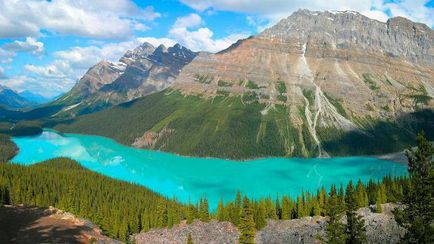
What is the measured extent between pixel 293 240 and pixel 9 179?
108 metres

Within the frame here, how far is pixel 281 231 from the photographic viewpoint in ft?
319

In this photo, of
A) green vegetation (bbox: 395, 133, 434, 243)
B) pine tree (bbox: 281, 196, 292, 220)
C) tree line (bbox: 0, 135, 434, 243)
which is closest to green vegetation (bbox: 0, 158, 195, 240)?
tree line (bbox: 0, 135, 434, 243)

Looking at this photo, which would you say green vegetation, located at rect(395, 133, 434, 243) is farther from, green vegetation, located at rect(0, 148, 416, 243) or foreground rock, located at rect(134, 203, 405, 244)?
foreground rock, located at rect(134, 203, 405, 244)

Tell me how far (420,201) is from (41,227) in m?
56.8

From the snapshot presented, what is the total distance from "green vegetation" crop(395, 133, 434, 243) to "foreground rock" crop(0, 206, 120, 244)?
150 feet

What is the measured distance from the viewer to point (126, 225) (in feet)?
365

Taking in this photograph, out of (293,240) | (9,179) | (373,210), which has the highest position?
(9,179)

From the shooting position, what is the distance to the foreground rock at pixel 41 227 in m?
63.6

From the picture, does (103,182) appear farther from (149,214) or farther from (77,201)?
(149,214)

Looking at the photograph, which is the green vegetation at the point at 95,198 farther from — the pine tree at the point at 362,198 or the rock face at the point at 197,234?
the pine tree at the point at 362,198

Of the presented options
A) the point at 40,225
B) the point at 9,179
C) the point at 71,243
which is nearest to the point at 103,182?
the point at 9,179

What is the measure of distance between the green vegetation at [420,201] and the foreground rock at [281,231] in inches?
1528

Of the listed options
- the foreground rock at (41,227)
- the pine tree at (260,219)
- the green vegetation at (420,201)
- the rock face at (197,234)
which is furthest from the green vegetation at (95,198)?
the green vegetation at (420,201)

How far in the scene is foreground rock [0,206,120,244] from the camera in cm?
6356
